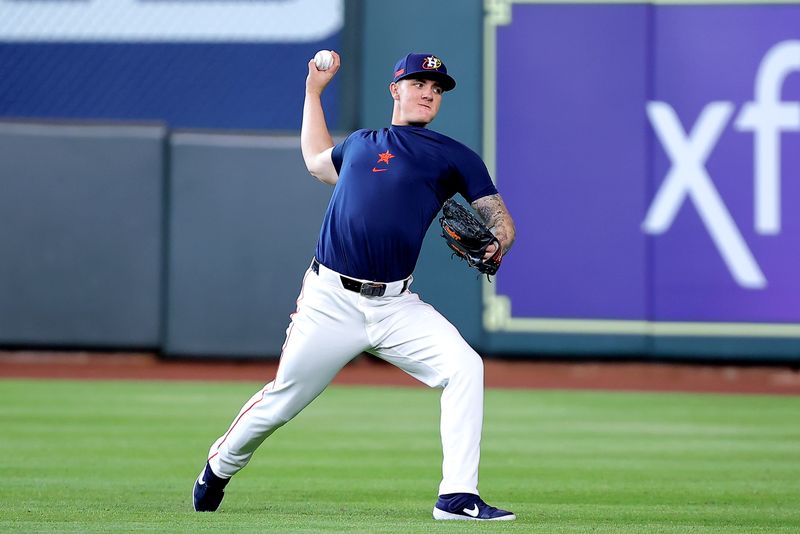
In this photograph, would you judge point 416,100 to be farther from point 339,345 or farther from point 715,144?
point 715,144

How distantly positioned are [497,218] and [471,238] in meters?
0.12

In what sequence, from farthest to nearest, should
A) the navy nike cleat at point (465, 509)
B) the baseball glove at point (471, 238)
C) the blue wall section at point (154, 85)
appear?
the blue wall section at point (154, 85)
the baseball glove at point (471, 238)
the navy nike cleat at point (465, 509)

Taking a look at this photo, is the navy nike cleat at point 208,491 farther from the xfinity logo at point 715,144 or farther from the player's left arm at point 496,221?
the xfinity logo at point 715,144

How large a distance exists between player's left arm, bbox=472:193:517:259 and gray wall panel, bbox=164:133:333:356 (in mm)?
7612

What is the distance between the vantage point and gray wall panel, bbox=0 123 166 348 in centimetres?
1235

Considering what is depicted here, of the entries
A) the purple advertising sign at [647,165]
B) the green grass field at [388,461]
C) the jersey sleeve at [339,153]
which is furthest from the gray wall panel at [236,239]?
the jersey sleeve at [339,153]

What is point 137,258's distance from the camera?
40.8ft

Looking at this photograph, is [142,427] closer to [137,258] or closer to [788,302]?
[137,258]

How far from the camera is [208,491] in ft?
16.4

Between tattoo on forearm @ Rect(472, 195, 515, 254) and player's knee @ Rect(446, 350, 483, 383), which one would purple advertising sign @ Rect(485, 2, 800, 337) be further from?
player's knee @ Rect(446, 350, 483, 383)

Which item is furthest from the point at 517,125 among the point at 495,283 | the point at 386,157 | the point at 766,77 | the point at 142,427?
the point at 386,157

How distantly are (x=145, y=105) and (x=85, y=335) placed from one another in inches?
88.1

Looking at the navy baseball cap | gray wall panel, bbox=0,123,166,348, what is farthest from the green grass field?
the navy baseball cap

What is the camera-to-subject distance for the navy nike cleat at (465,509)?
4.59m
